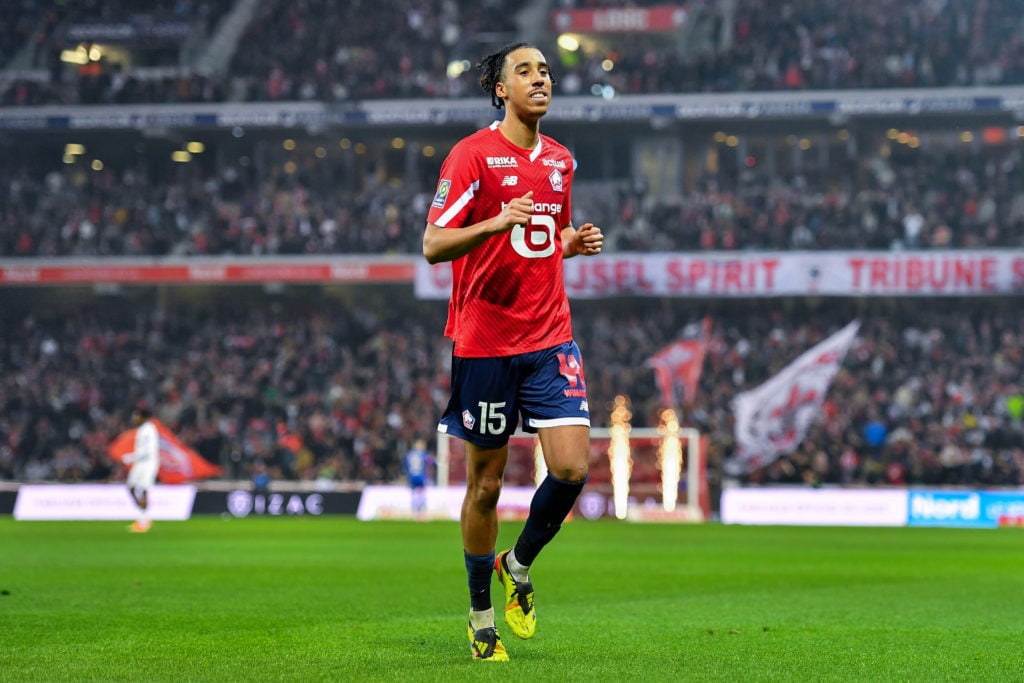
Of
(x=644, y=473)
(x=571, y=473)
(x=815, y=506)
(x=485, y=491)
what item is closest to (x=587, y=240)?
(x=571, y=473)

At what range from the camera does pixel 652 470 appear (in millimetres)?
31375

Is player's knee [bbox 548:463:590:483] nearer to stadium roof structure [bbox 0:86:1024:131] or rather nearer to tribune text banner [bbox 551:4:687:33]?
stadium roof structure [bbox 0:86:1024:131]

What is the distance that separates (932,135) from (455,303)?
38914mm

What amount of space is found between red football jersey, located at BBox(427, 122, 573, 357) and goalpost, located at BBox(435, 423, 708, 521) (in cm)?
2372

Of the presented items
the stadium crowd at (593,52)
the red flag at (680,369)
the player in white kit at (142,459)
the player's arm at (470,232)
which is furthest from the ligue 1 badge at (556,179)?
the stadium crowd at (593,52)

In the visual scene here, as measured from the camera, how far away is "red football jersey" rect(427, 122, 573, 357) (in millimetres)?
6922

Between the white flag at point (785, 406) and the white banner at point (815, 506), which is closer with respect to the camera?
the white banner at point (815, 506)

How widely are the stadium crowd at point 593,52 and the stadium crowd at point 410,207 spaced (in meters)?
2.78

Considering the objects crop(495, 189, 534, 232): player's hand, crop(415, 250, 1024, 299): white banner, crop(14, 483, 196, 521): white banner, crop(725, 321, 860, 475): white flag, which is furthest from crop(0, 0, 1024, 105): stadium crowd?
crop(495, 189, 534, 232): player's hand

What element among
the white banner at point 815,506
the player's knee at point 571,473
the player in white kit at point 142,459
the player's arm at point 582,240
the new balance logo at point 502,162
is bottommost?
the white banner at point 815,506

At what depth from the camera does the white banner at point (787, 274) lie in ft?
124

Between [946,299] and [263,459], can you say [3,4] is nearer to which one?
[263,459]

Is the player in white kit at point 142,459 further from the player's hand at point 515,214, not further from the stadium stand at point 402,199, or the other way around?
the player's hand at point 515,214

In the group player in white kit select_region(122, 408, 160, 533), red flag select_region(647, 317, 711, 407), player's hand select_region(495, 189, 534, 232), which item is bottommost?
player in white kit select_region(122, 408, 160, 533)
